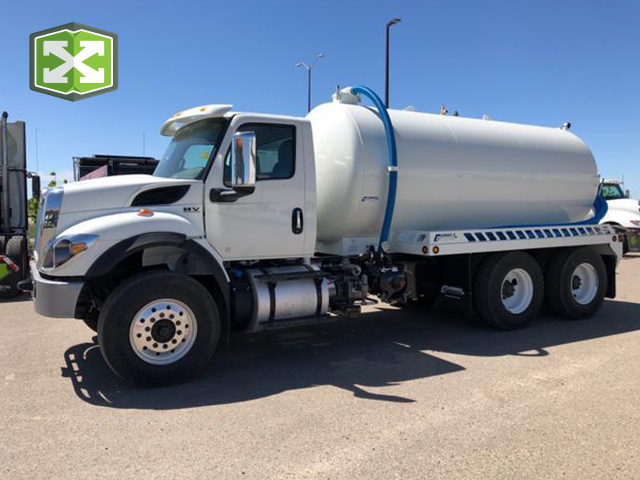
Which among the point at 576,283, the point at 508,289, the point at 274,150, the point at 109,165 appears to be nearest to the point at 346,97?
the point at 274,150

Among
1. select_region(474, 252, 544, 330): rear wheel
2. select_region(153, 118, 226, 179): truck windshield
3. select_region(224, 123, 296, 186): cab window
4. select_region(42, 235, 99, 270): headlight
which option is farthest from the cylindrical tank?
select_region(42, 235, 99, 270): headlight

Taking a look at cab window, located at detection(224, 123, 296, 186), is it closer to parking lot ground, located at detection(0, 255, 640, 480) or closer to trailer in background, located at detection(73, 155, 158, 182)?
parking lot ground, located at detection(0, 255, 640, 480)

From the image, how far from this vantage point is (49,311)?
4.86 metres

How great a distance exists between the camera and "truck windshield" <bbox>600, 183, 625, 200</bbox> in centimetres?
1886

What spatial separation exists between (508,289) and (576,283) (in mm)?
1579

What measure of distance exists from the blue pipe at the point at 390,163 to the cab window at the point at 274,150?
130 cm

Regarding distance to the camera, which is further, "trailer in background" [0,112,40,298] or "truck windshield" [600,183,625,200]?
"truck windshield" [600,183,625,200]

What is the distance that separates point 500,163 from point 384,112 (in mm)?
2086

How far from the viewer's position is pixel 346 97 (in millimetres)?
7031

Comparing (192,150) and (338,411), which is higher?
(192,150)

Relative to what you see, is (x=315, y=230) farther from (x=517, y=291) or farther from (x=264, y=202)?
(x=517, y=291)

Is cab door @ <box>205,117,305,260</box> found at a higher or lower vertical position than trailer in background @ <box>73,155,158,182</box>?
lower

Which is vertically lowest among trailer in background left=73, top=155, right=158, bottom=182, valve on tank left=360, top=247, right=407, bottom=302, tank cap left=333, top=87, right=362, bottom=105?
valve on tank left=360, top=247, right=407, bottom=302

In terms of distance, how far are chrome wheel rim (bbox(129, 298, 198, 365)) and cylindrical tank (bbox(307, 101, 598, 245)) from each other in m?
2.42
